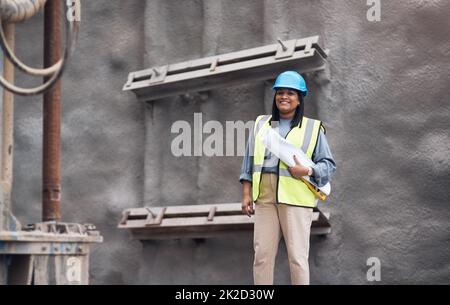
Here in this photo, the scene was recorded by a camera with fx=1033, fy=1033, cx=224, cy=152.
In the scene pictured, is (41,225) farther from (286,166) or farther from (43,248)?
(286,166)

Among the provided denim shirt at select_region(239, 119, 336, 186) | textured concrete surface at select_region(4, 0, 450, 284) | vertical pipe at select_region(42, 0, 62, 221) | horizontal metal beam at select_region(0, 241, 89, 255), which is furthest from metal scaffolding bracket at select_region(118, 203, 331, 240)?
horizontal metal beam at select_region(0, 241, 89, 255)

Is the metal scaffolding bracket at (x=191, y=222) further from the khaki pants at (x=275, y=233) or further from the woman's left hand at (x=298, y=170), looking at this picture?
the woman's left hand at (x=298, y=170)

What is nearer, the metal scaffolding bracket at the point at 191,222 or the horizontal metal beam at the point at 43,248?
the horizontal metal beam at the point at 43,248

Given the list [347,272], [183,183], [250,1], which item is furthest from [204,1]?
[347,272]

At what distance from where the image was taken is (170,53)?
10.4 meters

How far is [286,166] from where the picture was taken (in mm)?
6594

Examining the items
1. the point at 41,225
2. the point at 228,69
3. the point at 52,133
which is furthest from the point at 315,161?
the point at 228,69

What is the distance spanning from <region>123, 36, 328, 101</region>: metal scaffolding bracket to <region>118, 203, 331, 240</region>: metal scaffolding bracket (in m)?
1.17

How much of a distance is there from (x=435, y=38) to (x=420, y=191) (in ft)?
4.37

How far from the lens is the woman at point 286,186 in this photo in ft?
21.4

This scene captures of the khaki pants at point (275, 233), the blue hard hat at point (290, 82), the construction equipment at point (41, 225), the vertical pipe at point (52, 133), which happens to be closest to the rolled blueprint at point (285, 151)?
the khaki pants at point (275, 233)

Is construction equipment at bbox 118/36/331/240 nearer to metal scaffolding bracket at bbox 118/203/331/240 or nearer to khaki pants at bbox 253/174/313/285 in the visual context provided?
metal scaffolding bracket at bbox 118/203/331/240

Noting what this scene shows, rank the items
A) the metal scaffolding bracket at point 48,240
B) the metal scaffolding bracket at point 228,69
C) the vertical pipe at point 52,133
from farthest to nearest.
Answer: the metal scaffolding bracket at point 228,69 < the vertical pipe at point 52,133 < the metal scaffolding bracket at point 48,240

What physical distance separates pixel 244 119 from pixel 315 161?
125 inches
